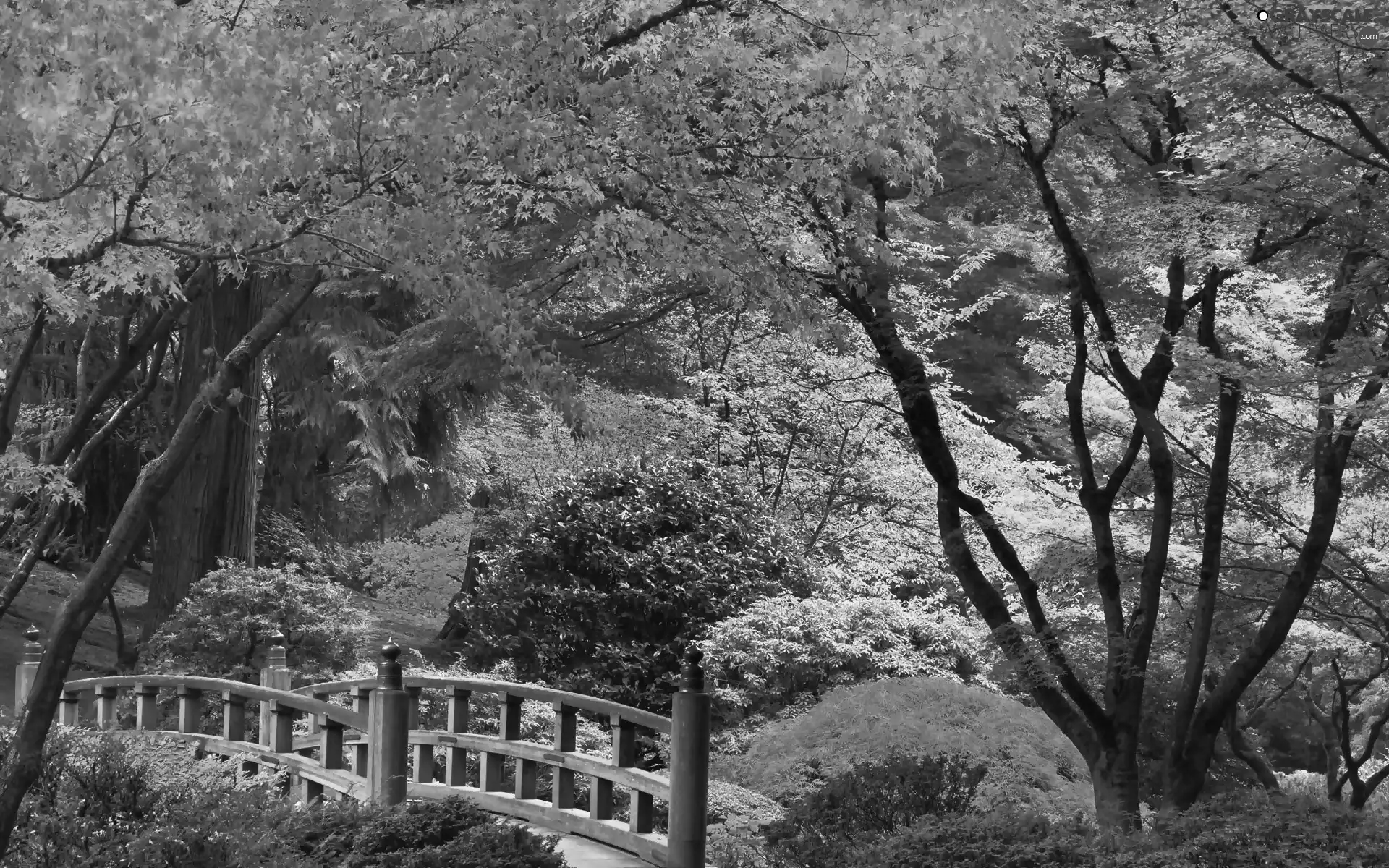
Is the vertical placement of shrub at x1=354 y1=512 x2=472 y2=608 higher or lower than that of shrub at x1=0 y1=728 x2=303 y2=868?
higher

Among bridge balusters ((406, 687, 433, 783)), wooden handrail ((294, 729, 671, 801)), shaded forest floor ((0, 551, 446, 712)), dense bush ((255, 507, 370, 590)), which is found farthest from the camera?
dense bush ((255, 507, 370, 590))

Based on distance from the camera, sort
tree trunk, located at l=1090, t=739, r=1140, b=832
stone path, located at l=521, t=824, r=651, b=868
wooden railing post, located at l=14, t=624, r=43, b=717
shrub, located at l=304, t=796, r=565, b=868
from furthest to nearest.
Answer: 1. wooden railing post, located at l=14, t=624, r=43, b=717
2. tree trunk, located at l=1090, t=739, r=1140, b=832
3. stone path, located at l=521, t=824, r=651, b=868
4. shrub, located at l=304, t=796, r=565, b=868

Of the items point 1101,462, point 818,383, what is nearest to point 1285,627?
point 1101,462

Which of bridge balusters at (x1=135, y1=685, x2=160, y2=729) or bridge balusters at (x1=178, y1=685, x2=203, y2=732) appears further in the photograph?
bridge balusters at (x1=135, y1=685, x2=160, y2=729)

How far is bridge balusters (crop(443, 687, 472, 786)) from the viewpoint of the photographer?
1004cm

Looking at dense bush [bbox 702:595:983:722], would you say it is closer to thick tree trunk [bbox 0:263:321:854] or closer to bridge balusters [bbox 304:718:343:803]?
bridge balusters [bbox 304:718:343:803]

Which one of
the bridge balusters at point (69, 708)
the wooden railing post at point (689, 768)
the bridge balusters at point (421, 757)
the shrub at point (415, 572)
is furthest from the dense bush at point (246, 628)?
the shrub at point (415, 572)

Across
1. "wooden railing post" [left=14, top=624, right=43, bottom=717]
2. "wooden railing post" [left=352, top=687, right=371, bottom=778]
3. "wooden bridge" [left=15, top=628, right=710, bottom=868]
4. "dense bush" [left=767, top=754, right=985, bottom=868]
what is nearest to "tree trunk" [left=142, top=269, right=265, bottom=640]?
"wooden railing post" [left=14, top=624, right=43, bottom=717]

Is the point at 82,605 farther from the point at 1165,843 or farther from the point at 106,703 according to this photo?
the point at 106,703

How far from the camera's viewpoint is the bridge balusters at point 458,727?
32.9 ft

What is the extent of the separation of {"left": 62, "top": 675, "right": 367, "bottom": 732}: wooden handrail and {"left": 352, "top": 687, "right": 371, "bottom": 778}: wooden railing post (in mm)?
147

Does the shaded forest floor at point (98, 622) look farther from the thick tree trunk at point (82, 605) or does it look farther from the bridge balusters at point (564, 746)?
the thick tree trunk at point (82, 605)

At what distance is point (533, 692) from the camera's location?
30.1ft

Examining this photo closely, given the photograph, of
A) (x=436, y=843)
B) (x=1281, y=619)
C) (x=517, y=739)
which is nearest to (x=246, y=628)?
(x=517, y=739)
